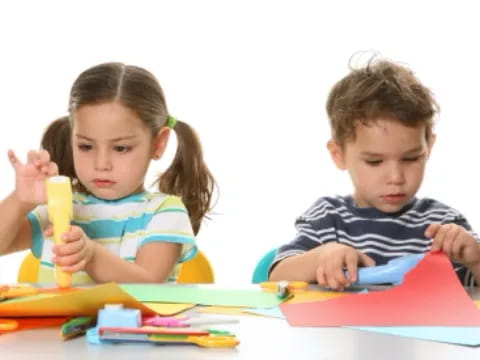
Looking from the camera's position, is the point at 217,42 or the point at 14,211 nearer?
the point at 14,211

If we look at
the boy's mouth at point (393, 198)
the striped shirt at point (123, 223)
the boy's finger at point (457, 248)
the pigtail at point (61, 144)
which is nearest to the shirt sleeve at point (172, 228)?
the striped shirt at point (123, 223)

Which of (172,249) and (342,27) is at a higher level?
(342,27)

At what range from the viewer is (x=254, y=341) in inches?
36.8

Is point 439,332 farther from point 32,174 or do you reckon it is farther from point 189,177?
point 189,177

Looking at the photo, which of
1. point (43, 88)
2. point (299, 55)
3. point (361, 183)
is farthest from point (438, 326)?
point (43, 88)

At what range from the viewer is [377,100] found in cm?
161

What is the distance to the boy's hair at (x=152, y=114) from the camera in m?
1.60

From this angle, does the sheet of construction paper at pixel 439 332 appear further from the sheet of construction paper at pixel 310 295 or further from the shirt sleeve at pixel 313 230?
the shirt sleeve at pixel 313 230

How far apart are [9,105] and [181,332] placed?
→ 1.93 meters

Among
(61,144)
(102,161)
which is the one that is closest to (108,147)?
Answer: (102,161)

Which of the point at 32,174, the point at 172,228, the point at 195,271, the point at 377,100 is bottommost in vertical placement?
the point at 195,271

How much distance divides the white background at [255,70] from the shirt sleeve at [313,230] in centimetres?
101

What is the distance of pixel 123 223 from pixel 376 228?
17.4 inches

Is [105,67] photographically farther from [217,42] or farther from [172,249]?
[217,42]
